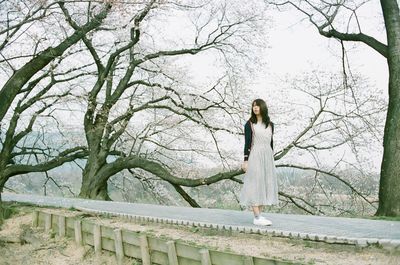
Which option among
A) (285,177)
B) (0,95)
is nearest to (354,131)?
(285,177)

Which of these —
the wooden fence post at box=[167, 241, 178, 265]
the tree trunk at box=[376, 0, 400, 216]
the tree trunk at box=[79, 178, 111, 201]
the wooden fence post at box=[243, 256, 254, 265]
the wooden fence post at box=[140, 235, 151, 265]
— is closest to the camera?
the wooden fence post at box=[243, 256, 254, 265]

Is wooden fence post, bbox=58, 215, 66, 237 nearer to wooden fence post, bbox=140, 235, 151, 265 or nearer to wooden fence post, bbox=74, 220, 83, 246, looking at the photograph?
wooden fence post, bbox=74, 220, 83, 246

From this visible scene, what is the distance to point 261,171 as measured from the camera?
6.77 meters

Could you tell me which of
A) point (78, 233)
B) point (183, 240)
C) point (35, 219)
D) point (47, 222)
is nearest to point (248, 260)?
point (183, 240)

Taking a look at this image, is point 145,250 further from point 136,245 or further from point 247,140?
point 247,140

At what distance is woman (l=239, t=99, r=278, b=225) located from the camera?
A: 673 cm

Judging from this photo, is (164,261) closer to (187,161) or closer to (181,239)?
(181,239)

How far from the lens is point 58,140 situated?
17.3m

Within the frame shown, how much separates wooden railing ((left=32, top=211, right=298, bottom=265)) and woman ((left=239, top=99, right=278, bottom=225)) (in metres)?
1.44

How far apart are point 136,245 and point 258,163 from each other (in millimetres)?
2029

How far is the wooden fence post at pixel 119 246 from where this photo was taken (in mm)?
6820

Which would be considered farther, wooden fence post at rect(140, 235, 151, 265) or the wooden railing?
wooden fence post at rect(140, 235, 151, 265)

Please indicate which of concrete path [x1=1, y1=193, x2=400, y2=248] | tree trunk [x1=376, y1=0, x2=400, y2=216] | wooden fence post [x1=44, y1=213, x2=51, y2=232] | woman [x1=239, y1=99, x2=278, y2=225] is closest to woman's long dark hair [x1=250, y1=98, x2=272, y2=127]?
woman [x1=239, y1=99, x2=278, y2=225]

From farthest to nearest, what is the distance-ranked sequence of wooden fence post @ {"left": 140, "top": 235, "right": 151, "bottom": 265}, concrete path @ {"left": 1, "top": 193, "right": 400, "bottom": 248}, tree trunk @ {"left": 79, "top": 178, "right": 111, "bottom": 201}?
tree trunk @ {"left": 79, "top": 178, "right": 111, "bottom": 201}
wooden fence post @ {"left": 140, "top": 235, "right": 151, "bottom": 265}
concrete path @ {"left": 1, "top": 193, "right": 400, "bottom": 248}
